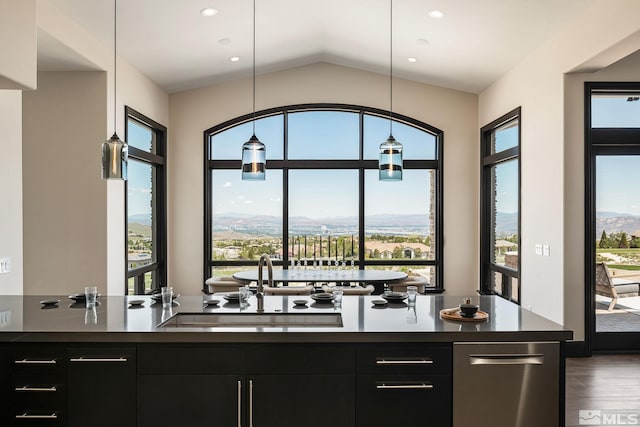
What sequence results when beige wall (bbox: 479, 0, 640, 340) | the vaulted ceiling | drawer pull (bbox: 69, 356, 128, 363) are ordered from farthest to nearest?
the vaulted ceiling < beige wall (bbox: 479, 0, 640, 340) < drawer pull (bbox: 69, 356, 128, 363)

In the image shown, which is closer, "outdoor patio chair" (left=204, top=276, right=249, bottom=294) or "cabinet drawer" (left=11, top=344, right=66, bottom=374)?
"cabinet drawer" (left=11, top=344, right=66, bottom=374)

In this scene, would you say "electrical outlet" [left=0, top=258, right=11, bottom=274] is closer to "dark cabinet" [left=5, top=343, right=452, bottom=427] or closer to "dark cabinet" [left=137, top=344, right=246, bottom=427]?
"dark cabinet" [left=5, top=343, right=452, bottom=427]

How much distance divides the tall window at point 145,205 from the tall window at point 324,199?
67 cm

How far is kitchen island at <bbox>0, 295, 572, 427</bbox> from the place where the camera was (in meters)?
2.48

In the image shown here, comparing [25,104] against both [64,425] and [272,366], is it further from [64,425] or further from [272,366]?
[272,366]

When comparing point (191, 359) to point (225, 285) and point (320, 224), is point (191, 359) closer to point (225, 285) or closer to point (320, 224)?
point (225, 285)

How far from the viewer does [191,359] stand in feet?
8.18

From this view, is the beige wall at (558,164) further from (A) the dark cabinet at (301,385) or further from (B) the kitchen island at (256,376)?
(A) the dark cabinet at (301,385)

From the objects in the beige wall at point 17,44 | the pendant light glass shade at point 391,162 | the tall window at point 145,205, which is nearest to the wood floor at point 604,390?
the pendant light glass shade at point 391,162

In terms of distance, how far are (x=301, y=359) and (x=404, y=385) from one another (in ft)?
1.63

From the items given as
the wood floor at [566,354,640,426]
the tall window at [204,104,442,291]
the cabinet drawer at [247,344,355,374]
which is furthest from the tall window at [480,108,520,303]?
the cabinet drawer at [247,344,355,374]

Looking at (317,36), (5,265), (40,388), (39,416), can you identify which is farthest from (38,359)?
(317,36)

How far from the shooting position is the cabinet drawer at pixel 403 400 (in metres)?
2.49

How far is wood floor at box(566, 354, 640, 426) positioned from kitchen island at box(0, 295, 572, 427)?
149cm
